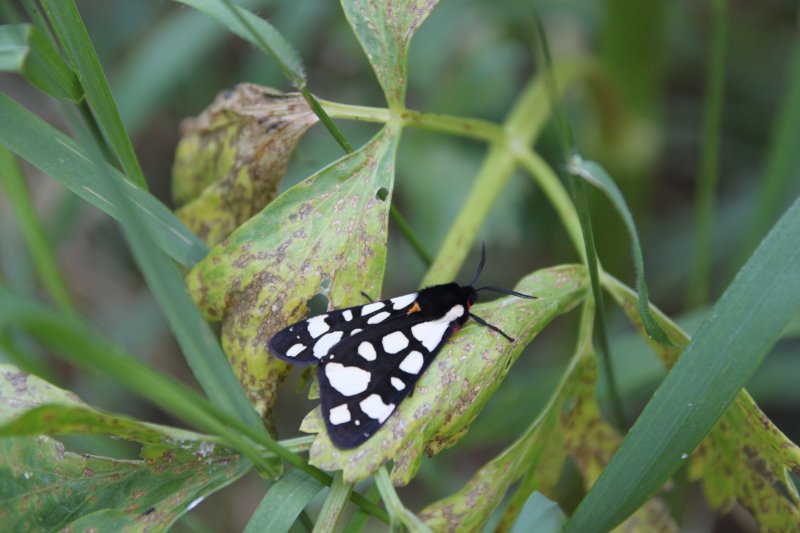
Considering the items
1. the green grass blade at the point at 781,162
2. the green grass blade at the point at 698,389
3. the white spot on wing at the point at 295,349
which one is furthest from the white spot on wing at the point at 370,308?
the green grass blade at the point at 781,162

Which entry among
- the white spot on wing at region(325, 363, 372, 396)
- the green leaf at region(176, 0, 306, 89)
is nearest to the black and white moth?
the white spot on wing at region(325, 363, 372, 396)

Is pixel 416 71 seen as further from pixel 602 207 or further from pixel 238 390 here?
pixel 238 390

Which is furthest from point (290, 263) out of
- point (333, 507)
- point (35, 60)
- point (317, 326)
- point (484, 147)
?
point (484, 147)

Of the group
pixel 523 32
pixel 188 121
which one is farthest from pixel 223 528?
pixel 523 32

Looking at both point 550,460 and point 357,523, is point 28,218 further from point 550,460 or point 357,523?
point 550,460

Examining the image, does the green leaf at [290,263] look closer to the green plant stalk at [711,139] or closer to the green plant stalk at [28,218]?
the green plant stalk at [28,218]

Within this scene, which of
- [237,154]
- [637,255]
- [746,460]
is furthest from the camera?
[237,154]
